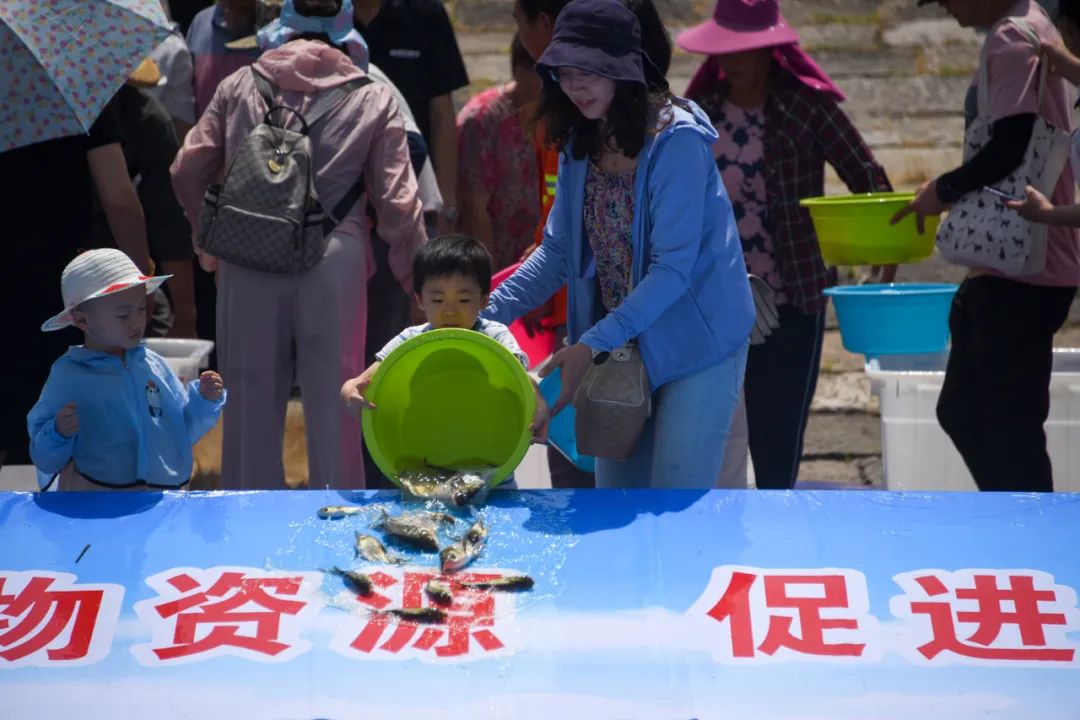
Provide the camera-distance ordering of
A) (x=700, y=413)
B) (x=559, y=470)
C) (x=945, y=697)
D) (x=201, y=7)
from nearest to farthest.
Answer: (x=945, y=697)
(x=700, y=413)
(x=559, y=470)
(x=201, y=7)

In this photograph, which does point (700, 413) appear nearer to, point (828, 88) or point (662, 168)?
point (662, 168)

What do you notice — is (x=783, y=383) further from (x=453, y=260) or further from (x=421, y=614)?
(x=421, y=614)

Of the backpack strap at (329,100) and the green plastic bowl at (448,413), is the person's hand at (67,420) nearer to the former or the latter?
the green plastic bowl at (448,413)

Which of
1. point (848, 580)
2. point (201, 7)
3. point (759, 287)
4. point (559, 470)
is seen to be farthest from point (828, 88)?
point (201, 7)

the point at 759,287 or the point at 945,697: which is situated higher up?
the point at 759,287

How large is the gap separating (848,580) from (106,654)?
162cm

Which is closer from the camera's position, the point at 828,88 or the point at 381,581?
the point at 381,581

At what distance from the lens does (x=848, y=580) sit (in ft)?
11.0

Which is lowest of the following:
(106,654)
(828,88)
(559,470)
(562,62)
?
(559,470)

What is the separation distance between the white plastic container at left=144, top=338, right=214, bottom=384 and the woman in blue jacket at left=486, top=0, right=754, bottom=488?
61.1 inches

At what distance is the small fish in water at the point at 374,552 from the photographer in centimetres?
346

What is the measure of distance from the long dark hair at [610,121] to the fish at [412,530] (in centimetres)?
102

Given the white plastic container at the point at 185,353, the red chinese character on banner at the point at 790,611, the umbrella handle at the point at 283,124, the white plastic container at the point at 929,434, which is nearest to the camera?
the red chinese character on banner at the point at 790,611

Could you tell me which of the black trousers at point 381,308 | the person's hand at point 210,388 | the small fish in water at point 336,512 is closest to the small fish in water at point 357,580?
the small fish in water at point 336,512
